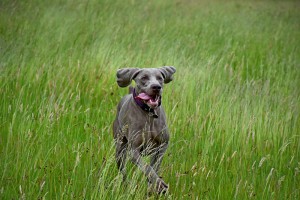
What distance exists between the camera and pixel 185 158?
13.1ft

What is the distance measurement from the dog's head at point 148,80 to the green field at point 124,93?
1.56ft

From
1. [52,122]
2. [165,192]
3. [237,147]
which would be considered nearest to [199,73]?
[237,147]

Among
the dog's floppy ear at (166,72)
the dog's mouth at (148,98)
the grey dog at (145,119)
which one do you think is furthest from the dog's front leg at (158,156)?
the dog's floppy ear at (166,72)

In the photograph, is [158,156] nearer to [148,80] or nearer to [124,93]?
[148,80]

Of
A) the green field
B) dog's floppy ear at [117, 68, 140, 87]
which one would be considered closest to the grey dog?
dog's floppy ear at [117, 68, 140, 87]

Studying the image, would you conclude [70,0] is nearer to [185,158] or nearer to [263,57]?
[263,57]

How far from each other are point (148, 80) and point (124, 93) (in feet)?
6.21

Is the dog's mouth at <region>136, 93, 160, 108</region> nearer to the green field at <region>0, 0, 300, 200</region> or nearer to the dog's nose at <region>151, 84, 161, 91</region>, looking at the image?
the dog's nose at <region>151, 84, 161, 91</region>

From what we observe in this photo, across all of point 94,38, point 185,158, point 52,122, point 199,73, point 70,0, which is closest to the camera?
point 185,158

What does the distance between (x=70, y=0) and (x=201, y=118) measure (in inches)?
278

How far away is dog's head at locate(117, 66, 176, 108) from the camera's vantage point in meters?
3.52

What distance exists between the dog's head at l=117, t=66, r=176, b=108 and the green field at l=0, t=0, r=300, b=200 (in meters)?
0.48

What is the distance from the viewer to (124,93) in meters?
5.54

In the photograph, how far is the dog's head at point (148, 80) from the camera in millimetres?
3521
